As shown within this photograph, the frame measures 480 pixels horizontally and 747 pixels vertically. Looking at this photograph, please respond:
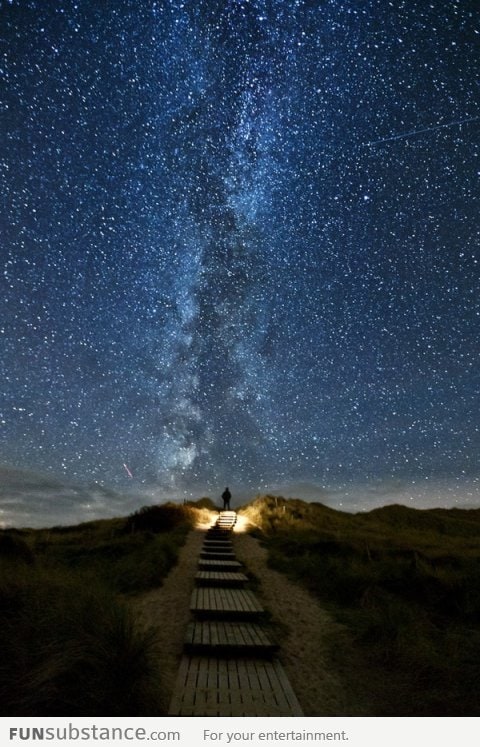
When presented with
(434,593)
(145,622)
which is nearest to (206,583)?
(145,622)

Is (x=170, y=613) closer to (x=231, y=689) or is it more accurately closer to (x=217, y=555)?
(x=231, y=689)

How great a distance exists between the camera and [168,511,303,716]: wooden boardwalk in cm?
412

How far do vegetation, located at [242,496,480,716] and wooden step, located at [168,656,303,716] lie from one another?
116 cm

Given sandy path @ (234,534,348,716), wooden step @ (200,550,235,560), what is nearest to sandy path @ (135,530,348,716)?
sandy path @ (234,534,348,716)

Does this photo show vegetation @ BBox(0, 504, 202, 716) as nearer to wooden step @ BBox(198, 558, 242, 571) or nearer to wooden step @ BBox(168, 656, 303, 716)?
wooden step @ BBox(168, 656, 303, 716)

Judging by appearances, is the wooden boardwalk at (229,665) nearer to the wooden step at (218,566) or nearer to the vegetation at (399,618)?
the vegetation at (399,618)

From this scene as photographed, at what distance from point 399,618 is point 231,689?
3.79 meters

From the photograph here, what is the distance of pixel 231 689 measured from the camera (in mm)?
4453

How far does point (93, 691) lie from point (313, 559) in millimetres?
9588

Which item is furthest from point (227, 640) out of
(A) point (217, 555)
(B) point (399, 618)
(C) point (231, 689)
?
(A) point (217, 555)

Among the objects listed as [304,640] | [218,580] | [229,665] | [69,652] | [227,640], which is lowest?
[304,640]
